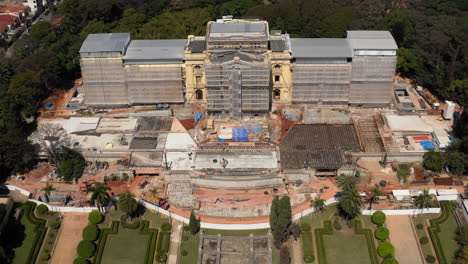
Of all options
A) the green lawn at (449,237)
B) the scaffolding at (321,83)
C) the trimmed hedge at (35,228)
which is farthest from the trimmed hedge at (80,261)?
the green lawn at (449,237)

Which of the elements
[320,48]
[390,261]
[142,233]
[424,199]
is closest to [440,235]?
[424,199]

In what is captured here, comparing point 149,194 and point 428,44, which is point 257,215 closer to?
point 149,194

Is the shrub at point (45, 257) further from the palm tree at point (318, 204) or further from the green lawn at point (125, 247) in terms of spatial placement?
the palm tree at point (318, 204)

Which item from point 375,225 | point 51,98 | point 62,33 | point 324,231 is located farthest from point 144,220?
point 62,33

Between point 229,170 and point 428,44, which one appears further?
point 428,44

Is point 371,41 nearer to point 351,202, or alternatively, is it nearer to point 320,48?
point 320,48
